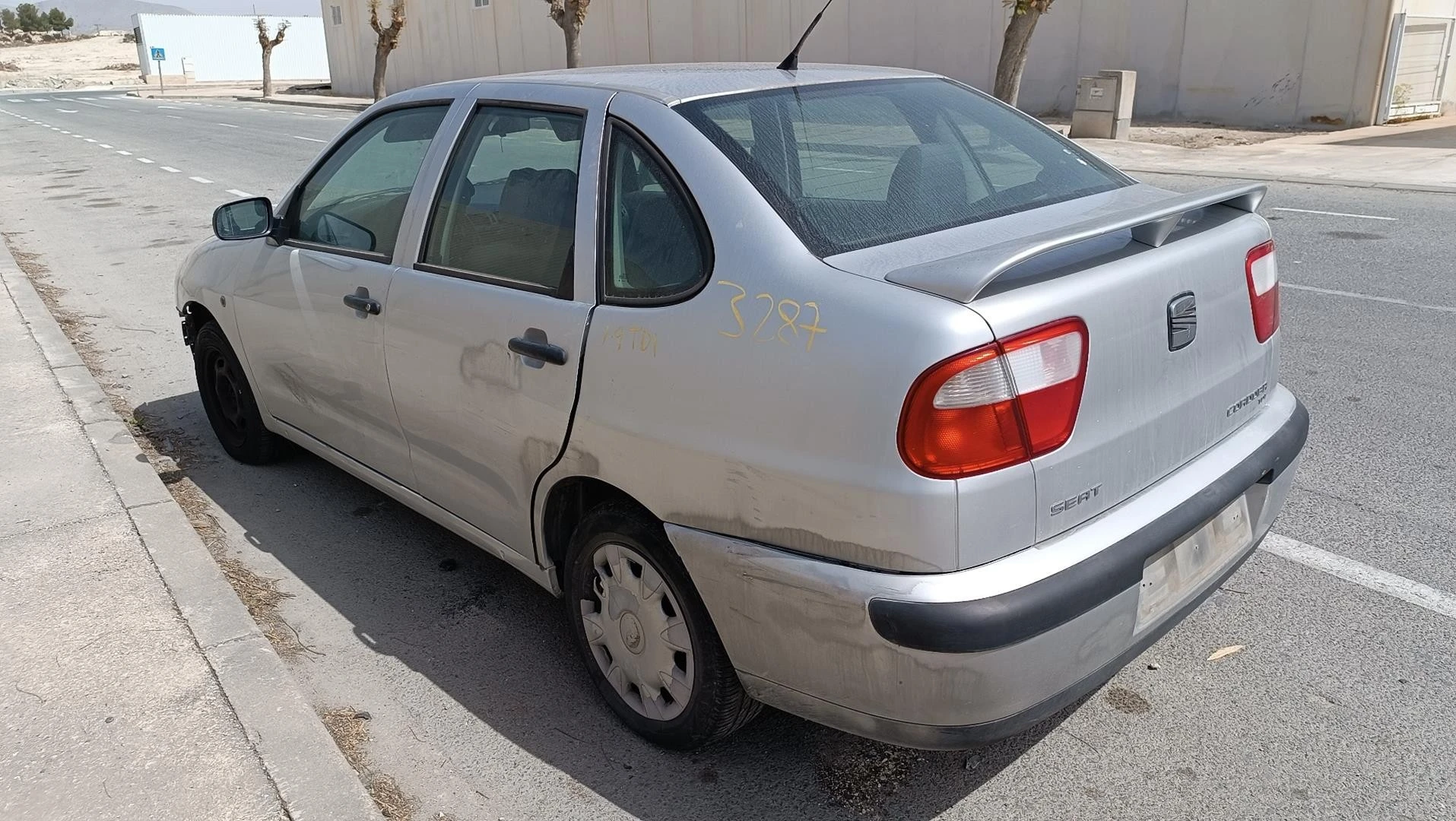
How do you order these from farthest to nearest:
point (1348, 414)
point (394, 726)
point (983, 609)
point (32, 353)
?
point (32, 353) → point (1348, 414) → point (394, 726) → point (983, 609)

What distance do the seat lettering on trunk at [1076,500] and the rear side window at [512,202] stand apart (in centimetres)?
138

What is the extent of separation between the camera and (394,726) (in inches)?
126

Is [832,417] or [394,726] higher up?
[832,417]

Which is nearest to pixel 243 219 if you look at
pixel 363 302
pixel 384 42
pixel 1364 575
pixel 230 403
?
pixel 230 403

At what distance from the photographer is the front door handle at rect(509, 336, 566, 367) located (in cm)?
293

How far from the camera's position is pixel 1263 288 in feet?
9.78

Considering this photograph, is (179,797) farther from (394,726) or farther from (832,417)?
(832,417)

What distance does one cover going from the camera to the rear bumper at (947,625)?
2270 mm

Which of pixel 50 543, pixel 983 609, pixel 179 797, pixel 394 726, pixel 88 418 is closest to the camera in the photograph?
pixel 983 609

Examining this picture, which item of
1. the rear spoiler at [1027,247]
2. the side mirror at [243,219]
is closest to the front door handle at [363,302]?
the side mirror at [243,219]

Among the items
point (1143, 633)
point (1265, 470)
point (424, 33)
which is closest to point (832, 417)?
point (1143, 633)

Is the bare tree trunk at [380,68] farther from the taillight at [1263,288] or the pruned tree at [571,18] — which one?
the taillight at [1263,288]

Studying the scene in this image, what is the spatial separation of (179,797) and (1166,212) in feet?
9.17

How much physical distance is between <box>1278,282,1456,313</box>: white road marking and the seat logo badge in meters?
4.50
